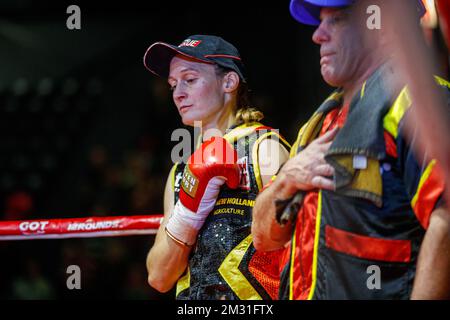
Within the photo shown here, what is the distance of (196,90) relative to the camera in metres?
2.49

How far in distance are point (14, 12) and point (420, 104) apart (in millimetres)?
8353

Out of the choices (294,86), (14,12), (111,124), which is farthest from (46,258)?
(14,12)

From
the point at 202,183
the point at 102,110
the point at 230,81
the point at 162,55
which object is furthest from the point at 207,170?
the point at 102,110

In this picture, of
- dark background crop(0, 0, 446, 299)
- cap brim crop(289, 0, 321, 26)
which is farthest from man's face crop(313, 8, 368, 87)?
dark background crop(0, 0, 446, 299)

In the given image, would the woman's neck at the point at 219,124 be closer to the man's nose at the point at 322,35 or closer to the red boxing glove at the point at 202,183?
the red boxing glove at the point at 202,183

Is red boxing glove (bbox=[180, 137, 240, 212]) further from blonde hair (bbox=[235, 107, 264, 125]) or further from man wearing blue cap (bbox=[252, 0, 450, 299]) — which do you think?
man wearing blue cap (bbox=[252, 0, 450, 299])

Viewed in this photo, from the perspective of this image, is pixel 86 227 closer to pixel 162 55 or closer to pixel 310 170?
pixel 162 55

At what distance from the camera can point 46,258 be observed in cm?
617

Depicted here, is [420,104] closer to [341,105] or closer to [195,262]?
[341,105]

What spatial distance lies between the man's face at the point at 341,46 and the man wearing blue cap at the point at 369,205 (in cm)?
2

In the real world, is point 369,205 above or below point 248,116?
below

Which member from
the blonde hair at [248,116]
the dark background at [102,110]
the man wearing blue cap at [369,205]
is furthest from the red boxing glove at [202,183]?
the dark background at [102,110]

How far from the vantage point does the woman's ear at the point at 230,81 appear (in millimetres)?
2543

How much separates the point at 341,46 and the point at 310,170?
331 millimetres
